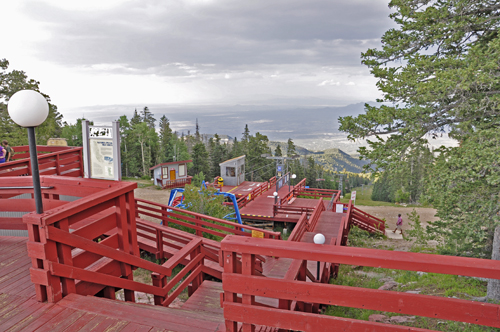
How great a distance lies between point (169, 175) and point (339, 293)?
30.2 meters

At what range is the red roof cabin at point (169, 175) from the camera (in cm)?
3011

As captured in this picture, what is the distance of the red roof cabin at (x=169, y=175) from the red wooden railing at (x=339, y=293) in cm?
2902

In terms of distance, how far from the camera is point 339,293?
1.93 metres

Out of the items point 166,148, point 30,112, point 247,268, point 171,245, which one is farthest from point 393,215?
point 166,148

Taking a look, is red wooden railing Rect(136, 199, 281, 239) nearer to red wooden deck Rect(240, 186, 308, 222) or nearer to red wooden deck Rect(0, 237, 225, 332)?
red wooden deck Rect(0, 237, 225, 332)

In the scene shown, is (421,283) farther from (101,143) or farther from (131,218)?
(101,143)

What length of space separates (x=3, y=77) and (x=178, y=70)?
125573 millimetres

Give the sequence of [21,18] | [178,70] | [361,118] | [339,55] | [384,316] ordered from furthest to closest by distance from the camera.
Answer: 1. [178,70]
2. [339,55]
3. [21,18]
4. [361,118]
5. [384,316]

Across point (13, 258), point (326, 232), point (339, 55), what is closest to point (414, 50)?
point (326, 232)

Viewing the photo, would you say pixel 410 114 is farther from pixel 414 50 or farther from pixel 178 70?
pixel 178 70

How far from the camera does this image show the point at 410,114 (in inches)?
260

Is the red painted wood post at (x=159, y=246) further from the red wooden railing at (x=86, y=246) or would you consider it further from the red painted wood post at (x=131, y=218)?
the red painted wood post at (x=131, y=218)

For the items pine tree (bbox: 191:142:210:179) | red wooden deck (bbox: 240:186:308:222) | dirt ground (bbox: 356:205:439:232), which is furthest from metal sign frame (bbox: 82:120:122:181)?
pine tree (bbox: 191:142:210:179)

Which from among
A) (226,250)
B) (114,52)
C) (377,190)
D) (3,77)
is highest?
(114,52)
